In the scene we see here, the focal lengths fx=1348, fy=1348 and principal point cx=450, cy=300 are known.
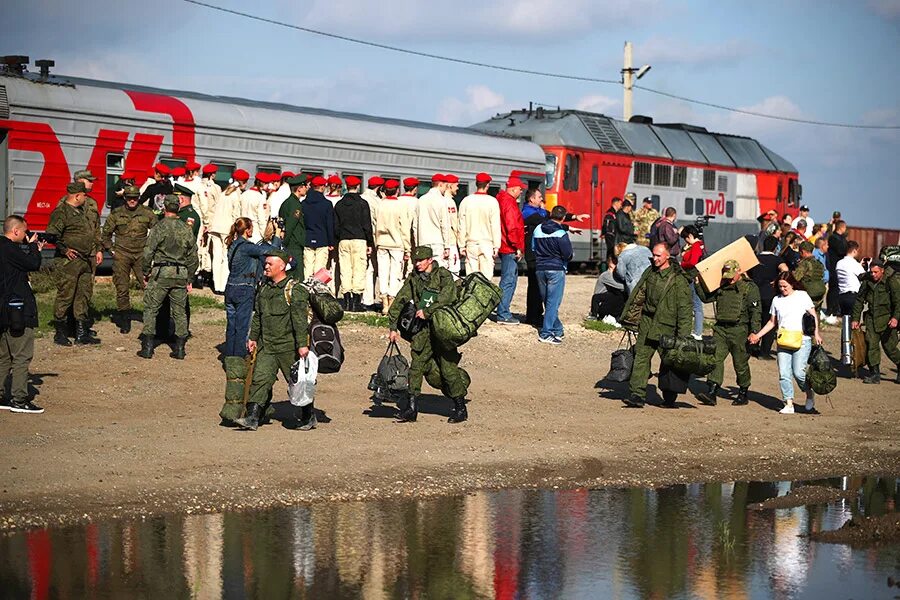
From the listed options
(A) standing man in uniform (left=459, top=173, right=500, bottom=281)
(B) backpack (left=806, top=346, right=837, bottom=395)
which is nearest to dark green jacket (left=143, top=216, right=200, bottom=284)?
(A) standing man in uniform (left=459, top=173, right=500, bottom=281)

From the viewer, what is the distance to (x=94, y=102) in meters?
22.5

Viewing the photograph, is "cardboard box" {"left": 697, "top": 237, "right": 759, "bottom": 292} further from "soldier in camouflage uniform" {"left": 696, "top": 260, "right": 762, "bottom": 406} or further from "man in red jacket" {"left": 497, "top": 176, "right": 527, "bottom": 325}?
"man in red jacket" {"left": 497, "top": 176, "right": 527, "bottom": 325}

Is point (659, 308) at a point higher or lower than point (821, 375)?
higher

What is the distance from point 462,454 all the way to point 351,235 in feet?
28.3

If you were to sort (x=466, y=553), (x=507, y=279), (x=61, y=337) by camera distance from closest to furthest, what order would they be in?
(x=466, y=553) → (x=61, y=337) → (x=507, y=279)

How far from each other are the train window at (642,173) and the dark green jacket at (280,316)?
76.4 ft

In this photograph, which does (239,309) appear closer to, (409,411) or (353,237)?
(409,411)

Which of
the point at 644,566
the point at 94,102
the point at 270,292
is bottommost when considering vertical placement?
the point at 644,566

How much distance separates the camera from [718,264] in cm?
1634

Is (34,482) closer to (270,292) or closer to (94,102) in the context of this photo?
(270,292)

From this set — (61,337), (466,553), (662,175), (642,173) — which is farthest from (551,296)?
(662,175)

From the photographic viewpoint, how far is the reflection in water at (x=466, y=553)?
309 inches

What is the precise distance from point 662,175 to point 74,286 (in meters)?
22.1

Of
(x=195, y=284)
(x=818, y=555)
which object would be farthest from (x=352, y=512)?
(x=195, y=284)
